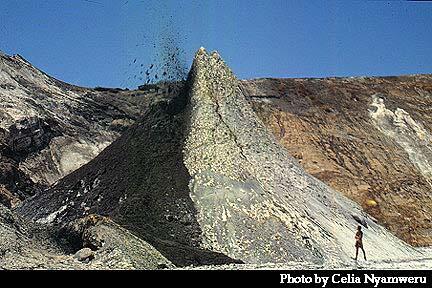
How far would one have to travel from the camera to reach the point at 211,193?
14.2 m

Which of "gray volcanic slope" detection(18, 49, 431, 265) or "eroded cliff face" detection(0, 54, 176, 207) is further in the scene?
"eroded cliff face" detection(0, 54, 176, 207)

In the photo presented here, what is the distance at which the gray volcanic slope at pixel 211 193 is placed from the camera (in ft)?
43.0

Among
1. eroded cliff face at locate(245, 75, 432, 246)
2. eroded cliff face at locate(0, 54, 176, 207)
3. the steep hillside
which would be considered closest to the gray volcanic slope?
the steep hillside

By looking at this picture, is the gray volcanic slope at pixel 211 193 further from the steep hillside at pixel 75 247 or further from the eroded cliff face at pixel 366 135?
the eroded cliff face at pixel 366 135

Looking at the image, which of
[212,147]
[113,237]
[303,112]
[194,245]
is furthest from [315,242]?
[303,112]

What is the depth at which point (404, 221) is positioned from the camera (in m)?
23.4

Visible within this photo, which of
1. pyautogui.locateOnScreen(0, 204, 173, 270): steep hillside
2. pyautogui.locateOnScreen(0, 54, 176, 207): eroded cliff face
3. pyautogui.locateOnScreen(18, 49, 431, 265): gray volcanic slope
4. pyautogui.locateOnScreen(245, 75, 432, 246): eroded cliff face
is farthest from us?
pyautogui.locateOnScreen(0, 54, 176, 207): eroded cliff face

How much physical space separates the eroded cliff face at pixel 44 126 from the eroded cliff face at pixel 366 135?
252 inches

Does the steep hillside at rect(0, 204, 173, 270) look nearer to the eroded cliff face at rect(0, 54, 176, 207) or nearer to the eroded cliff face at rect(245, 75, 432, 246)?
the eroded cliff face at rect(0, 54, 176, 207)

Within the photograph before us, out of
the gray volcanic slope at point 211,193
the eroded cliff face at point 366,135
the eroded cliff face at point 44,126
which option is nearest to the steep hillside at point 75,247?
Result: the gray volcanic slope at point 211,193

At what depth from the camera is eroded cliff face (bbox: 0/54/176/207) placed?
2619 centimetres

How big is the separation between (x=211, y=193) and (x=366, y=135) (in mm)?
16535

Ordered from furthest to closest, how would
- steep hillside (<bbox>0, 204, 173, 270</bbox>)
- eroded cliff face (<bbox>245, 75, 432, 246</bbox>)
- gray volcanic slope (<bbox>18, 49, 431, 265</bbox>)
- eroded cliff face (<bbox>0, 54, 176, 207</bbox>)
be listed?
eroded cliff face (<bbox>0, 54, 176, 207</bbox>), eroded cliff face (<bbox>245, 75, 432, 246</bbox>), gray volcanic slope (<bbox>18, 49, 431, 265</bbox>), steep hillside (<bbox>0, 204, 173, 270</bbox>)

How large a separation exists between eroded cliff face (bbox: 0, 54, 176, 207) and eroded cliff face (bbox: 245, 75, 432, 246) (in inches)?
252
